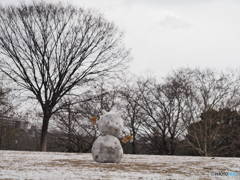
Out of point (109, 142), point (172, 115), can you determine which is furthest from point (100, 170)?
point (172, 115)

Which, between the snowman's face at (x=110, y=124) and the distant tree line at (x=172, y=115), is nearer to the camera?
the snowman's face at (x=110, y=124)

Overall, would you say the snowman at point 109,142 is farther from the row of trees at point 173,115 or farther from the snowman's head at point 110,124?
the row of trees at point 173,115

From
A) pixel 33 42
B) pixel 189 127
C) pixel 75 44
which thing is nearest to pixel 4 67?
pixel 33 42

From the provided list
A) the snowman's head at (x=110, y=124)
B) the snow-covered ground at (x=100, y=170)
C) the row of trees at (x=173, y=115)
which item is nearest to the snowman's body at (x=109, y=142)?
the snowman's head at (x=110, y=124)

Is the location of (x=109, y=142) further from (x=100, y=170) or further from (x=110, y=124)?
(x=100, y=170)

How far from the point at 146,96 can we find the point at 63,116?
24.3 feet

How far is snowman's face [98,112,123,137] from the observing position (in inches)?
345

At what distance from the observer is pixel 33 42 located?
52.2ft

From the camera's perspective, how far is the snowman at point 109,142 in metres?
8.42

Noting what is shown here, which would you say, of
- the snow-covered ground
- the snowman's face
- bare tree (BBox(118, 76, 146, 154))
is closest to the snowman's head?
the snowman's face

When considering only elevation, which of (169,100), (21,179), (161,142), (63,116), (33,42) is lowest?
(21,179)

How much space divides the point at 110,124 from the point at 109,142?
602 mm

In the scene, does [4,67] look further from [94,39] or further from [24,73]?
[94,39]

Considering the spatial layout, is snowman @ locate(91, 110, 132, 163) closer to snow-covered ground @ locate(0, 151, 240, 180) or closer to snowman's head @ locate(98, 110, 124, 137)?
snowman's head @ locate(98, 110, 124, 137)
